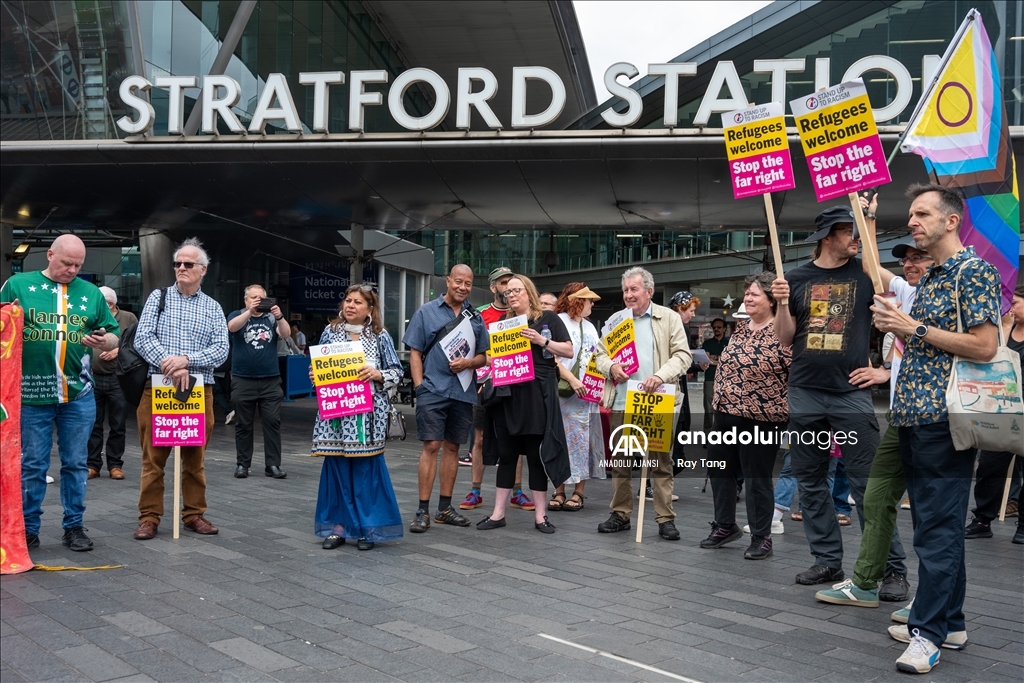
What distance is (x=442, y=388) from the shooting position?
731cm

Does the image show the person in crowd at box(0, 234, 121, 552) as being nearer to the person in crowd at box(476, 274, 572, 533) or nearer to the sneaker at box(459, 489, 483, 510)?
the person in crowd at box(476, 274, 572, 533)

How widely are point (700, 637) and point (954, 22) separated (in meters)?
21.1

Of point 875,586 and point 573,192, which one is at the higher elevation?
point 573,192

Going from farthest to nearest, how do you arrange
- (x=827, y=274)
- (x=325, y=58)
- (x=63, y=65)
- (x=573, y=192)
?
(x=325, y=58) < (x=63, y=65) < (x=573, y=192) < (x=827, y=274)

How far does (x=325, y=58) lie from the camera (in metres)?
24.4

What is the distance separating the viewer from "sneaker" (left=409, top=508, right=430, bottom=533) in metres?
7.15

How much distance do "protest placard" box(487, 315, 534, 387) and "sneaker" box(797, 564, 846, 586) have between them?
2542 millimetres

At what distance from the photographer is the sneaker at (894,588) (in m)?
5.36

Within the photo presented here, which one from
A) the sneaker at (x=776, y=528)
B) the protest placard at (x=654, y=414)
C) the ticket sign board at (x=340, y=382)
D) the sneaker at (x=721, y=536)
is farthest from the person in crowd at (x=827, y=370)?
the ticket sign board at (x=340, y=382)

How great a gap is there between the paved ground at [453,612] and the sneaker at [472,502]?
1.04 metres

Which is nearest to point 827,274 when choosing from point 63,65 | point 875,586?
point 875,586

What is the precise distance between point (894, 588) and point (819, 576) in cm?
47

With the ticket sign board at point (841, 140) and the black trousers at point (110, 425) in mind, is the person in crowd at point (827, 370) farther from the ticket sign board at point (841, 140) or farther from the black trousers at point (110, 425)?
the black trousers at point (110, 425)

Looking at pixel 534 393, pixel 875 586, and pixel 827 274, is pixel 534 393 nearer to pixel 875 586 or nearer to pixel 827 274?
pixel 827 274
